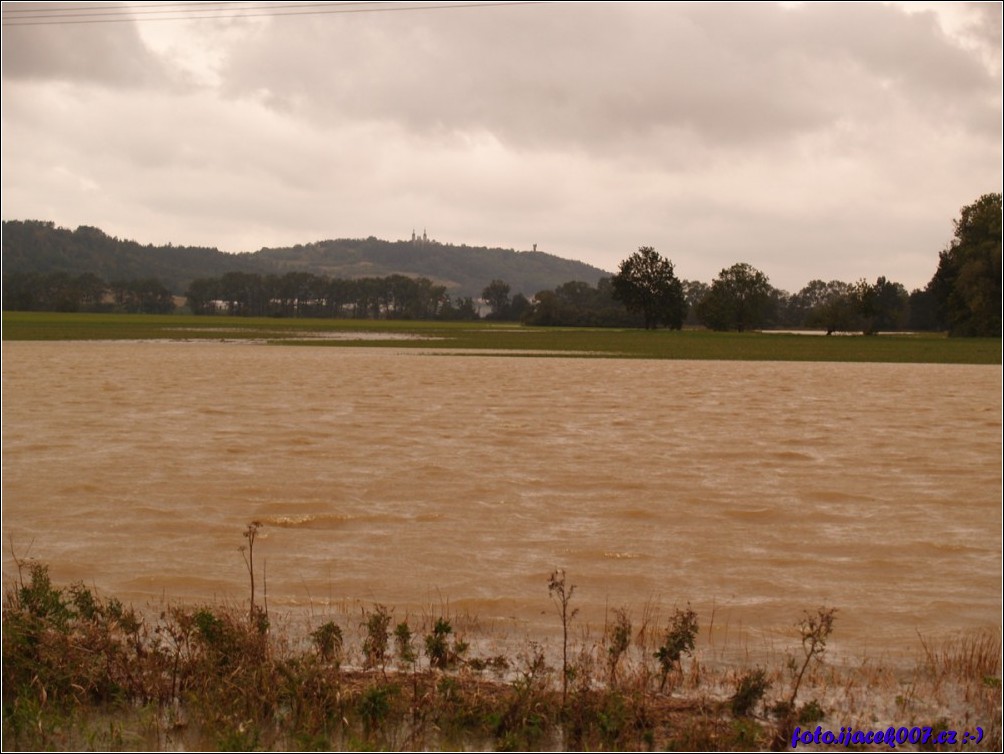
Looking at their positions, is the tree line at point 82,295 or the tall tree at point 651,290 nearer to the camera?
the tall tree at point 651,290

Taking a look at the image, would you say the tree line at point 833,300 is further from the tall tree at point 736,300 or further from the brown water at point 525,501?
the brown water at point 525,501

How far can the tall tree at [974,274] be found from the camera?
84.6 metres

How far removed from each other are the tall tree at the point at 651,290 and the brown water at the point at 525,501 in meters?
88.5

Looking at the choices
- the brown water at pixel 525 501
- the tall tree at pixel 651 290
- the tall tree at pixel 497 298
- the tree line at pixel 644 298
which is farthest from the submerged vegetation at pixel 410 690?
the tall tree at pixel 497 298

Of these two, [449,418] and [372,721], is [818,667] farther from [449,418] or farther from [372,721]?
[449,418]

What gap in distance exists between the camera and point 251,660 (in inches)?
276

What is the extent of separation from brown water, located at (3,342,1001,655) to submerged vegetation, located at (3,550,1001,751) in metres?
1.14

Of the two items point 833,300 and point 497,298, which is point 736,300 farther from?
point 497,298

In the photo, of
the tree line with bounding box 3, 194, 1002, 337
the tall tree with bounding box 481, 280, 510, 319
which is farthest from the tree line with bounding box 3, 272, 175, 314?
the tall tree with bounding box 481, 280, 510, 319

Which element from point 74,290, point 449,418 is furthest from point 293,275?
point 449,418

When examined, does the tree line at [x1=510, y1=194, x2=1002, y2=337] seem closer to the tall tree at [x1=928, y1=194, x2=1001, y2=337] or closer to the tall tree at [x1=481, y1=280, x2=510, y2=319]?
the tall tree at [x1=928, y1=194, x2=1001, y2=337]

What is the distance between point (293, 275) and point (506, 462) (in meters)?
181

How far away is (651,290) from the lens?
11750 cm

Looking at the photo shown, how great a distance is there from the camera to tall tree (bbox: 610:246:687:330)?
11688 centimetres
